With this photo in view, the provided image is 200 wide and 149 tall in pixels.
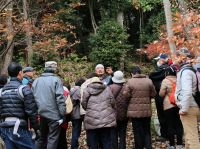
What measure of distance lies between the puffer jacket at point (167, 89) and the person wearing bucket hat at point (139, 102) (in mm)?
192

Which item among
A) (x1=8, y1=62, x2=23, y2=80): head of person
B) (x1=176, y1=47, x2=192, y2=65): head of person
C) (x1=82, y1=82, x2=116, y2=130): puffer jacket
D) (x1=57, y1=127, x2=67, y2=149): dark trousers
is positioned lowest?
(x1=57, y1=127, x2=67, y2=149): dark trousers

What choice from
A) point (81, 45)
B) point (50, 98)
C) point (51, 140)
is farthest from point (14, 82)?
point (81, 45)

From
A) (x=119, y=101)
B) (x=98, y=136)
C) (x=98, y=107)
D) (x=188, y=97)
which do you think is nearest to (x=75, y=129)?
(x=98, y=136)

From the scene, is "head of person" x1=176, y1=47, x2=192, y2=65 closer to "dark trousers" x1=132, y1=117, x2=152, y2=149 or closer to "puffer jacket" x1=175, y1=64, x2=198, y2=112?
"puffer jacket" x1=175, y1=64, x2=198, y2=112

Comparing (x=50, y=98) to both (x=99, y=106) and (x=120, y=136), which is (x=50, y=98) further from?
(x=120, y=136)

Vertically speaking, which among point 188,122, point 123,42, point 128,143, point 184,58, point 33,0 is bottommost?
point 128,143

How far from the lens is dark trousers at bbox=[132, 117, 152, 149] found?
8.23m

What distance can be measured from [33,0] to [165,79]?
12.4m

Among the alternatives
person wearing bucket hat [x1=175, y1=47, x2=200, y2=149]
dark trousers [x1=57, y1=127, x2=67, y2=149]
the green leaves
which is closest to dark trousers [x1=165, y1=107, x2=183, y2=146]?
person wearing bucket hat [x1=175, y1=47, x2=200, y2=149]

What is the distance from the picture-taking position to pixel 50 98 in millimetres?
7465

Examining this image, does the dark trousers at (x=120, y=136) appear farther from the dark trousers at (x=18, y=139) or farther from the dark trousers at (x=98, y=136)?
the dark trousers at (x=18, y=139)

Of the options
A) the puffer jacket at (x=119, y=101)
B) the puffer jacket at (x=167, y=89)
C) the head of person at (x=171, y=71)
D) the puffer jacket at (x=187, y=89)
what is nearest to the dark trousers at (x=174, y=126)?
the puffer jacket at (x=167, y=89)

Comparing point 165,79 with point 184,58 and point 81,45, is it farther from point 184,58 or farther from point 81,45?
point 81,45

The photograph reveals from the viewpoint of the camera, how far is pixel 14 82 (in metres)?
6.23
